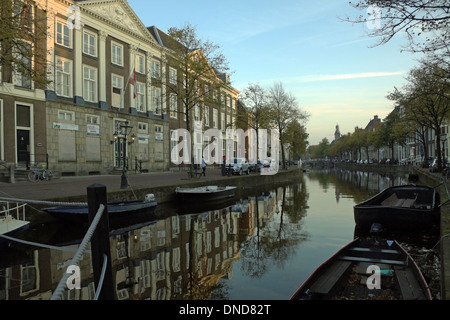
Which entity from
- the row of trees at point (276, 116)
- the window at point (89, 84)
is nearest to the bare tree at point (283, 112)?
the row of trees at point (276, 116)

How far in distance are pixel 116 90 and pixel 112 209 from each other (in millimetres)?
21742

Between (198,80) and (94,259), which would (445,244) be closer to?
(94,259)

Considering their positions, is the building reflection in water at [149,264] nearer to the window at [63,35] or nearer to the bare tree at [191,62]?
the bare tree at [191,62]

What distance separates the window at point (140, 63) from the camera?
34688 millimetres

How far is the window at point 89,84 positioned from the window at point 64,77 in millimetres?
1593

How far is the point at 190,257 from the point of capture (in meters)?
8.78

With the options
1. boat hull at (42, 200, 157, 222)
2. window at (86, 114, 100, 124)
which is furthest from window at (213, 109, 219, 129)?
boat hull at (42, 200, 157, 222)

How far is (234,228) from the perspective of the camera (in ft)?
42.4

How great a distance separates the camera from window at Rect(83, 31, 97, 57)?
93.9 ft

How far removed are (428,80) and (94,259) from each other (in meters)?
29.0

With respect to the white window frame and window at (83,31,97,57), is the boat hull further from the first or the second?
window at (83,31,97,57)

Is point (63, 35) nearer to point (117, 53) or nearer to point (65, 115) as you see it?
point (117, 53)

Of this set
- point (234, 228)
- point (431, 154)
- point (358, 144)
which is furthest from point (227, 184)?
point (358, 144)
